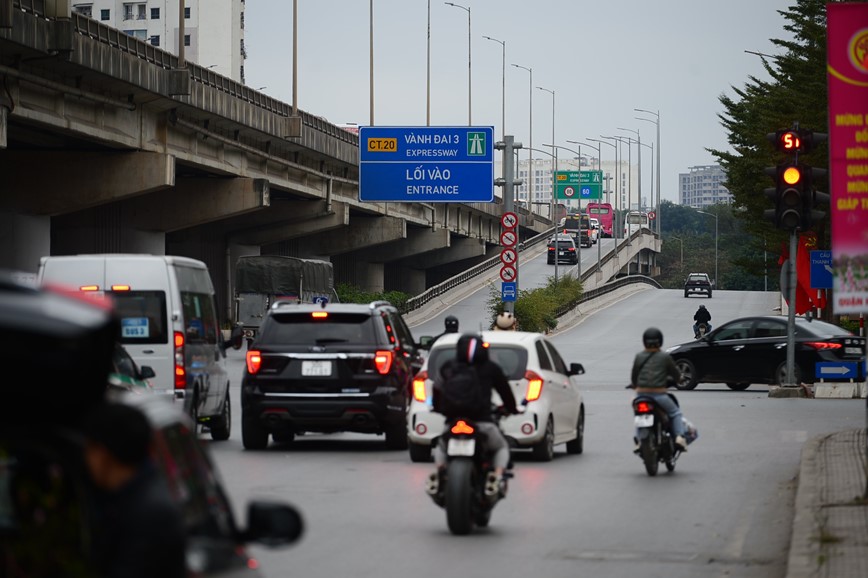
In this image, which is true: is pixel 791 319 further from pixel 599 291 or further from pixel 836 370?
pixel 599 291

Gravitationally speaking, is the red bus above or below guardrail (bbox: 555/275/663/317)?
above

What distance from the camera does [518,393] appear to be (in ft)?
57.8

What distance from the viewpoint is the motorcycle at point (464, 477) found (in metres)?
12.2

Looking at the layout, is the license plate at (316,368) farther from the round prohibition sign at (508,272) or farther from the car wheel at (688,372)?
the round prohibition sign at (508,272)

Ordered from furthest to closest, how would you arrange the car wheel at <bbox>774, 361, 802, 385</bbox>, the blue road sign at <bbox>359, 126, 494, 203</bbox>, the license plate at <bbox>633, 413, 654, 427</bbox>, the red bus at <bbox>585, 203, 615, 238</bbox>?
the red bus at <bbox>585, 203, 615, 238</bbox>, the blue road sign at <bbox>359, 126, 494, 203</bbox>, the car wheel at <bbox>774, 361, 802, 385</bbox>, the license plate at <bbox>633, 413, 654, 427</bbox>

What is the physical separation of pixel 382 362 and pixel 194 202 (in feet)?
127

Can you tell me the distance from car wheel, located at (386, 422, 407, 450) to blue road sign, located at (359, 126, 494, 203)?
32054 millimetres

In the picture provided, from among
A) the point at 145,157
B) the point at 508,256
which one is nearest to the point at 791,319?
the point at 508,256

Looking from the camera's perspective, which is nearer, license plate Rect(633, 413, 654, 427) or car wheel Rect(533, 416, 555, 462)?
license plate Rect(633, 413, 654, 427)

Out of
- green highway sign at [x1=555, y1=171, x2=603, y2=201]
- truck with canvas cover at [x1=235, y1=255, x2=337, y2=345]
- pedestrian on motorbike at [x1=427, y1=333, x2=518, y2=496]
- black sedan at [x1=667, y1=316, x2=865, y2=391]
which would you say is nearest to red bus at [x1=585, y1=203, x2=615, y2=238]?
green highway sign at [x1=555, y1=171, x2=603, y2=201]

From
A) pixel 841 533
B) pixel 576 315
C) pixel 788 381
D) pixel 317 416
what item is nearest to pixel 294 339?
pixel 317 416

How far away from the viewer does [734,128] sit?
6581 cm

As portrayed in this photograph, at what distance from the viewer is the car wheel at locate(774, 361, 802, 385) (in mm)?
32406

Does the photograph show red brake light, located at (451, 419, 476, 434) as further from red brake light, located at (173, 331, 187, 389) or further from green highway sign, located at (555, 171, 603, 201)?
green highway sign, located at (555, 171, 603, 201)
